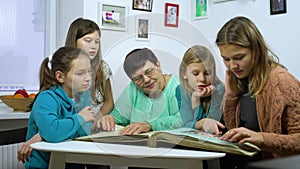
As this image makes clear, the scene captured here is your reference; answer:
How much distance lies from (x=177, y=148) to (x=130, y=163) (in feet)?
0.43

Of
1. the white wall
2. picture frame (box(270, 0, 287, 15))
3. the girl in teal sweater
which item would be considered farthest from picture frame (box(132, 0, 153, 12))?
the girl in teal sweater

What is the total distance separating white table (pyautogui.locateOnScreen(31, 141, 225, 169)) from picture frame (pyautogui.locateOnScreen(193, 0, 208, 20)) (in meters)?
1.75

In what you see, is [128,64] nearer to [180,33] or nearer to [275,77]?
[180,33]

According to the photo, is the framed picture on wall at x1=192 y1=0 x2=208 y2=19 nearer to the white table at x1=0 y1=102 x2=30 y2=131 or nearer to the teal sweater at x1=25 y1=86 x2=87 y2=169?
the white table at x1=0 y1=102 x2=30 y2=131

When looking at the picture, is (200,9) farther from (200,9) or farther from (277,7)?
(277,7)

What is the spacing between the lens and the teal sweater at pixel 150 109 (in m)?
1.01

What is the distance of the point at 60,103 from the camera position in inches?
45.1

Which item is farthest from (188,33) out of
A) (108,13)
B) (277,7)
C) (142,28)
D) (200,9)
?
(200,9)

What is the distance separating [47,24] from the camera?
2260mm

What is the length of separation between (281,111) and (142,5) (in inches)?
60.3

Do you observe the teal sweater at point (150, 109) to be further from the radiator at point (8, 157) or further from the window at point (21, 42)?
the window at point (21, 42)

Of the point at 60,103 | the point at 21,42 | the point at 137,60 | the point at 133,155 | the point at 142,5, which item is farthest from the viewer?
the point at 142,5

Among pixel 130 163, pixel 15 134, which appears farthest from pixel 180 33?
pixel 15 134

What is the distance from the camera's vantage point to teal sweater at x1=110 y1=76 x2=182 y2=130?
3.30 ft
